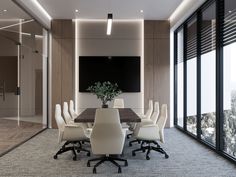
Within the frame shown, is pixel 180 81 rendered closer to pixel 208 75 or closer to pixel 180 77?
pixel 180 77

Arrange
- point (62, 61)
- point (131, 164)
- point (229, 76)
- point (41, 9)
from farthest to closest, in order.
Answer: point (62, 61) < point (41, 9) < point (229, 76) < point (131, 164)

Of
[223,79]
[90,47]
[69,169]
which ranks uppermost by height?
[90,47]

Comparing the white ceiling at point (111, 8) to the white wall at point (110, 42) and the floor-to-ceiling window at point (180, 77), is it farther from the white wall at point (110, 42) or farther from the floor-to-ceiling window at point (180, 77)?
the floor-to-ceiling window at point (180, 77)

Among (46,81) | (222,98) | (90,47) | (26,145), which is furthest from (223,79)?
(46,81)

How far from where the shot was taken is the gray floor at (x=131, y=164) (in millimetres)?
4426

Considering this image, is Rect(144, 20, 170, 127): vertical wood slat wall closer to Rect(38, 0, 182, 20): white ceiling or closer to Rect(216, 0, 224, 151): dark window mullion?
Rect(38, 0, 182, 20): white ceiling

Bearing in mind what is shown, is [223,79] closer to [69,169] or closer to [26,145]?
[69,169]

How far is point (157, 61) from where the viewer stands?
956cm

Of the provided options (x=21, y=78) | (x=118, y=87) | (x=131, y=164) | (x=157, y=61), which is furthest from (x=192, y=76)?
(x=21, y=78)

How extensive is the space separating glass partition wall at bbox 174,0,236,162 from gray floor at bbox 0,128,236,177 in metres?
0.49

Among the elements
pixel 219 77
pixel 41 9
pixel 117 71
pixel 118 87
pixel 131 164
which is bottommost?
pixel 131 164

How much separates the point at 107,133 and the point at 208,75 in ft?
10.2

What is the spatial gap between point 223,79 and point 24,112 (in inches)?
185

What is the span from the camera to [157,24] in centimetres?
958
